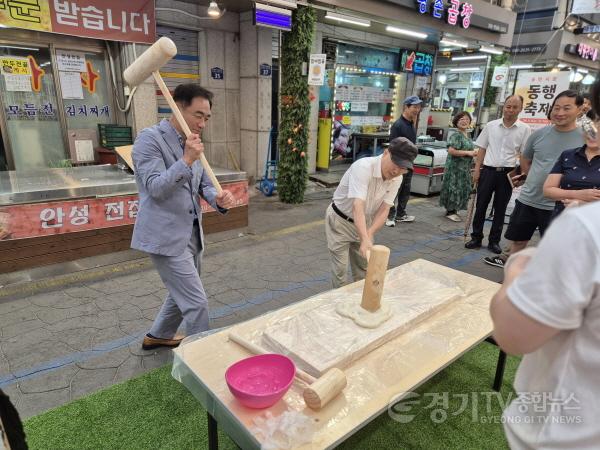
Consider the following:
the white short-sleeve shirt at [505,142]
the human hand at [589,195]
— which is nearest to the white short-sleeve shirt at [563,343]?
the human hand at [589,195]

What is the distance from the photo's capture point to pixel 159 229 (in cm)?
238

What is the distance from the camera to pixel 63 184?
4316mm

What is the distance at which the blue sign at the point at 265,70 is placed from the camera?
8141 millimetres

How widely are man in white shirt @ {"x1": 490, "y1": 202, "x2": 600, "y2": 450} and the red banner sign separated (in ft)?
14.8

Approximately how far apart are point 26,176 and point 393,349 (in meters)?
4.97

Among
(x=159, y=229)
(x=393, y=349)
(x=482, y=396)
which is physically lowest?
(x=482, y=396)

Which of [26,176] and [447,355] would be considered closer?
[447,355]

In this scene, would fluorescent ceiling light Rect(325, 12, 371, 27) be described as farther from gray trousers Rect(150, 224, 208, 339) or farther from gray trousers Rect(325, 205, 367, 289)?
gray trousers Rect(150, 224, 208, 339)

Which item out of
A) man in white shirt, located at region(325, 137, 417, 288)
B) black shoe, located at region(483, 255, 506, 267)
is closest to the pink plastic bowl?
man in white shirt, located at region(325, 137, 417, 288)

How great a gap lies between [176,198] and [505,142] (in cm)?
452

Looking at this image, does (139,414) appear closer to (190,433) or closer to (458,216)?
(190,433)

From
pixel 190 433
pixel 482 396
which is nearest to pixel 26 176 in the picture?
pixel 190 433

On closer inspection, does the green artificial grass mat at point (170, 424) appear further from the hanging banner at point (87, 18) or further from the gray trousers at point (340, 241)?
the hanging banner at point (87, 18)

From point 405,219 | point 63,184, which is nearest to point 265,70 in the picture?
point 405,219
